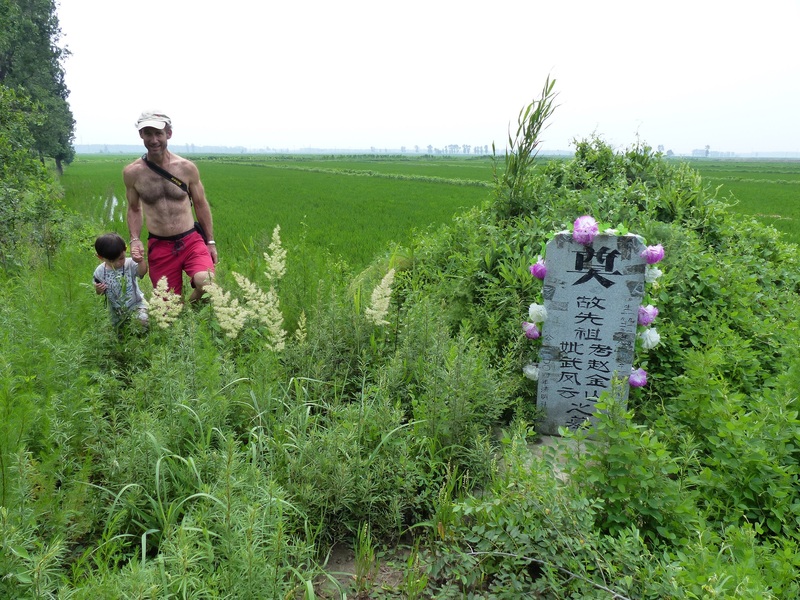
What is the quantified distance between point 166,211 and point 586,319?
3515mm

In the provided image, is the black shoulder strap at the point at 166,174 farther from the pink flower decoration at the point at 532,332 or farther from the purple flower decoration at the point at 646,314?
the purple flower decoration at the point at 646,314

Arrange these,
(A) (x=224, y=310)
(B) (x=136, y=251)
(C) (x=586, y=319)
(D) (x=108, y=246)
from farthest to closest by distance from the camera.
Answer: (B) (x=136, y=251) → (D) (x=108, y=246) → (C) (x=586, y=319) → (A) (x=224, y=310)

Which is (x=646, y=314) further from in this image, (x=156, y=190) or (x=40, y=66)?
(x=40, y=66)

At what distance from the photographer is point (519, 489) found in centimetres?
215

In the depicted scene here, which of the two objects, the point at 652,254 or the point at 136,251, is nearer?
the point at 652,254

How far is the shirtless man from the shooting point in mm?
4258

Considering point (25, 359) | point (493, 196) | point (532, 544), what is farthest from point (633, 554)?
point (493, 196)

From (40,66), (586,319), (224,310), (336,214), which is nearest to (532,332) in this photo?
(586,319)

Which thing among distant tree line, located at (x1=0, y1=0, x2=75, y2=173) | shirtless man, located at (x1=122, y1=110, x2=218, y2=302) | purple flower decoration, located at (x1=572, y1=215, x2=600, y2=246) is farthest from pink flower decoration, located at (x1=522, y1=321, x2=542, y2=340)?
distant tree line, located at (x1=0, y1=0, x2=75, y2=173)

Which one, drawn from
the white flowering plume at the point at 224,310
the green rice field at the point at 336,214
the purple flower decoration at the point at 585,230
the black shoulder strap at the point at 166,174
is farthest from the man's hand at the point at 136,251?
the purple flower decoration at the point at 585,230

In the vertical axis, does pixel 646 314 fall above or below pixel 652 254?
below

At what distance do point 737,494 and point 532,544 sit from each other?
42.4 inches

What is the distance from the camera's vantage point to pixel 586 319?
3279mm

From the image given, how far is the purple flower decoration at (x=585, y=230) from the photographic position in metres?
3.10
